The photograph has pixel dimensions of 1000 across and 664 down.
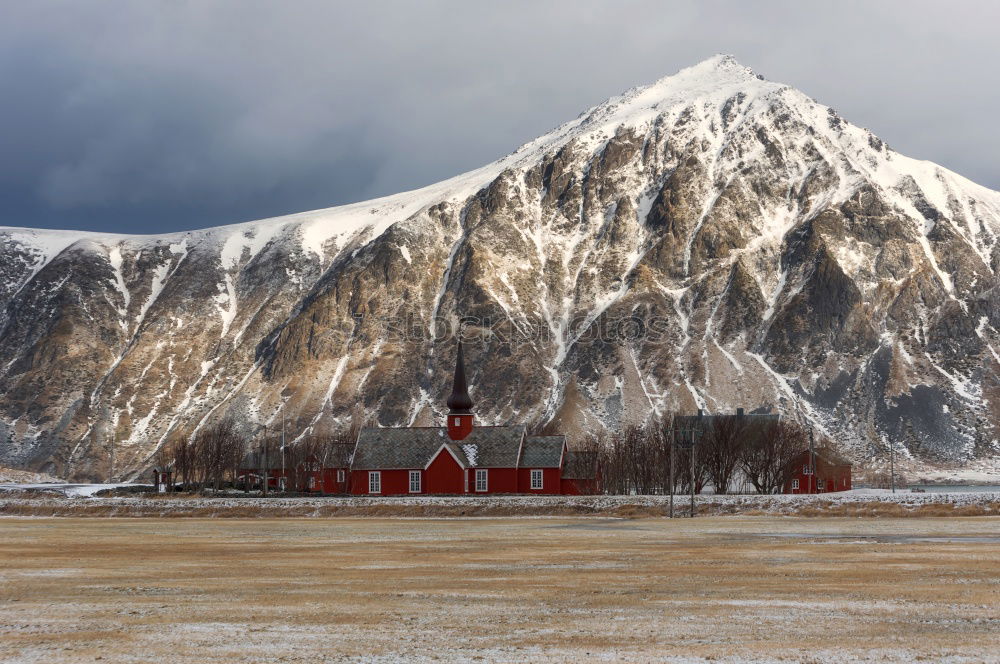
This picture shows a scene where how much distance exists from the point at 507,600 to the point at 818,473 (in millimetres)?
116319

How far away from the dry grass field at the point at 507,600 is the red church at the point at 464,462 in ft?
199

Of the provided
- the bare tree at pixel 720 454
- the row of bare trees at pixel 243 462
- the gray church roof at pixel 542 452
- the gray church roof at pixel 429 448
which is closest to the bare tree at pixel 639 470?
the bare tree at pixel 720 454

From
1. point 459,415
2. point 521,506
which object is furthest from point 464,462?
point 521,506

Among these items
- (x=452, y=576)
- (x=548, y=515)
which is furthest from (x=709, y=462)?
(x=452, y=576)

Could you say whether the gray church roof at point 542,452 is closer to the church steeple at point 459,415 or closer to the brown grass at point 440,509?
the church steeple at point 459,415

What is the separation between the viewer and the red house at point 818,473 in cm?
13038

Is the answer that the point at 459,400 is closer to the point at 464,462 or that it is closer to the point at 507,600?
the point at 464,462

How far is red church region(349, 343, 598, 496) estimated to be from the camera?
112875 mm

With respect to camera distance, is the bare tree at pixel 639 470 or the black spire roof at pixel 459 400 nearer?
the black spire roof at pixel 459 400

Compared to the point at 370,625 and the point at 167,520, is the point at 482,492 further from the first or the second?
the point at 370,625

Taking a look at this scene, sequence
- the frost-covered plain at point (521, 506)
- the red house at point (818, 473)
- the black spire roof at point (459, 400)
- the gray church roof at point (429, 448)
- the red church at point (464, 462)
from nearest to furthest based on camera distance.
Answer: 1. the frost-covered plain at point (521, 506)
2. the red church at point (464, 462)
3. the gray church roof at point (429, 448)
4. the black spire roof at point (459, 400)
5. the red house at point (818, 473)

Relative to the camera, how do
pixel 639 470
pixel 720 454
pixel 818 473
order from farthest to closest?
pixel 818 473 → pixel 639 470 → pixel 720 454

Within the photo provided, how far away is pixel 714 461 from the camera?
112 m

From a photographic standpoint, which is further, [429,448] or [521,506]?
[429,448]
